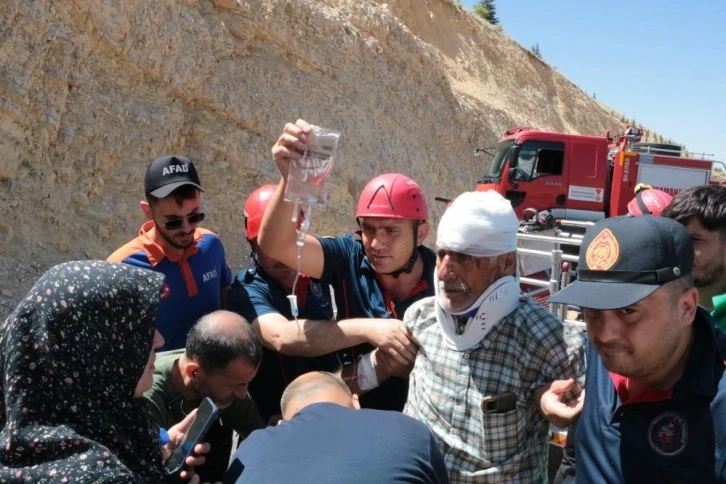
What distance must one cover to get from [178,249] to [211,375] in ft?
3.67

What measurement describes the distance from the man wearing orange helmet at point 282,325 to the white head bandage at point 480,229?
61 centimetres

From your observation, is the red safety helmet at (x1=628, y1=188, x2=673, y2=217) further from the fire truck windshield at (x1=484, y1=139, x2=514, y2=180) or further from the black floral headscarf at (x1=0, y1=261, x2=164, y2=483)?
the fire truck windshield at (x1=484, y1=139, x2=514, y2=180)

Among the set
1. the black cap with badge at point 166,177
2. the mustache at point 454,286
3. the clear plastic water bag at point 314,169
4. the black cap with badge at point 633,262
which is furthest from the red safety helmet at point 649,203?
the black cap with badge at point 166,177

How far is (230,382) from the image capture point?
2527 mm

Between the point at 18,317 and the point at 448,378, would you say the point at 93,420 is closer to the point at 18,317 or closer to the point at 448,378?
the point at 18,317

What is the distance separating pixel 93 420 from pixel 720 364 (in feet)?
5.33

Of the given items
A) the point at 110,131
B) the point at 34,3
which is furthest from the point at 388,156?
the point at 34,3

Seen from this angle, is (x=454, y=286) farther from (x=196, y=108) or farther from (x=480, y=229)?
(x=196, y=108)

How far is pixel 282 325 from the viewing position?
9.23 ft

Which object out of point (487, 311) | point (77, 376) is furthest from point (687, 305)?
point (77, 376)

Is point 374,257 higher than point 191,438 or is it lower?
higher

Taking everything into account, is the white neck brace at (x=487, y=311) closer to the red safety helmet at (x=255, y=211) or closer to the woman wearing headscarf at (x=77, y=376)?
the woman wearing headscarf at (x=77, y=376)

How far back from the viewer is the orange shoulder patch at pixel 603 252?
1702mm

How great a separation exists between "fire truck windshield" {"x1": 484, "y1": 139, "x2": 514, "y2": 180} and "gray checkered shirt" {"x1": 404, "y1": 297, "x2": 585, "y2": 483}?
12.1 meters
